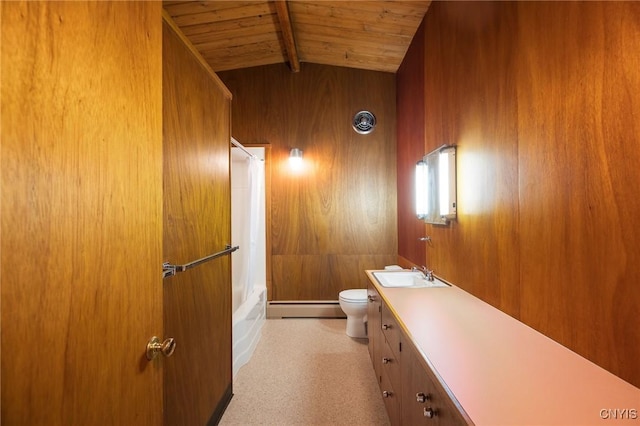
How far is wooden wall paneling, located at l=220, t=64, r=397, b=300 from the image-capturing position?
3320 mm

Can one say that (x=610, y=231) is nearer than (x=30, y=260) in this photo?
No

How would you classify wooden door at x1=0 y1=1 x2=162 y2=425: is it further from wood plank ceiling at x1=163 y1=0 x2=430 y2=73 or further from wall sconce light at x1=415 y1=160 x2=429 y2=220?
wood plank ceiling at x1=163 y1=0 x2=430 y2=73

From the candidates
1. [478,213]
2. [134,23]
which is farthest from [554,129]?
[134,23]

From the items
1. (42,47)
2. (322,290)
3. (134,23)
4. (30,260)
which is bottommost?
(322,290)

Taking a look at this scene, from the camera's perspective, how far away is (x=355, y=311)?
2.70m

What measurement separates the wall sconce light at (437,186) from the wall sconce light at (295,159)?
146cm

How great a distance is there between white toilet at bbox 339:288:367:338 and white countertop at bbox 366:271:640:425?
4.72ft

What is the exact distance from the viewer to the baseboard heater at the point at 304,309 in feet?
10.8

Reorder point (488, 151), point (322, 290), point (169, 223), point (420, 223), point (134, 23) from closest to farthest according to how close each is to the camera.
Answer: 1. point (134, 23)
2. point (169, 223)
3. point (488, 151)
4. point (420, 223)
5. point (322, 290)

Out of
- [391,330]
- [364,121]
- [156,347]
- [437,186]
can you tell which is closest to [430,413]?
[391,330]

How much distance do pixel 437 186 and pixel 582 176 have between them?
1082mm

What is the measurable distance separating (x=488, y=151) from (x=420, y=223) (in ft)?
3.77

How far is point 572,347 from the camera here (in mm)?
944

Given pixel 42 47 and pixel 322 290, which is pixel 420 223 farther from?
pixel 42 47
